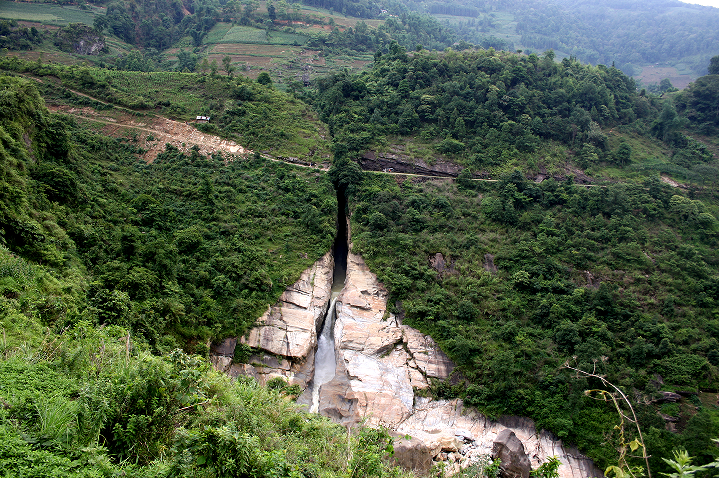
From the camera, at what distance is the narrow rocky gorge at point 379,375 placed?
20688 millimetres

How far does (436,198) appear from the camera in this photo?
32938 millimetres

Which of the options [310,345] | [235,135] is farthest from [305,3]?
[310,345]

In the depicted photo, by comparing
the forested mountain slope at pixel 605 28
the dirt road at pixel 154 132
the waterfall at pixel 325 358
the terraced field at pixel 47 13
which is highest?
the forested mountain slope at pixel 605 28

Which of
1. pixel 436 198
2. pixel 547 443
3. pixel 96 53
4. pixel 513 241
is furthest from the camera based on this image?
pixel 96 53

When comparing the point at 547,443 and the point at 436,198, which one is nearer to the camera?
the point at 547,443

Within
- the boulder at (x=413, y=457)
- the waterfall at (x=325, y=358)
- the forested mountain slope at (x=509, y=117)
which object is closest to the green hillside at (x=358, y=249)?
the forested mountain slope at (x=509, y=117)

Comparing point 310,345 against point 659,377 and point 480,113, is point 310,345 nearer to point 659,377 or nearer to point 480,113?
point 659,377

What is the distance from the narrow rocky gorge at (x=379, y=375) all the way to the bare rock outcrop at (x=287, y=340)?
5 cm

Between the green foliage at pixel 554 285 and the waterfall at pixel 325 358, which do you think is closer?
the green foliage at pixel 554 285

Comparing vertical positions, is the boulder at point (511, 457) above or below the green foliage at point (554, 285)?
below

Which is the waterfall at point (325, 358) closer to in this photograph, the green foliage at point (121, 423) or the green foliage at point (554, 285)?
the green foliage at point (554, 285)

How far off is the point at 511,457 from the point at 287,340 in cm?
1276

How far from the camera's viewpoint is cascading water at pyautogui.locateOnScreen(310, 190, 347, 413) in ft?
81.5

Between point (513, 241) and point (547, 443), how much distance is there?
13.1m
